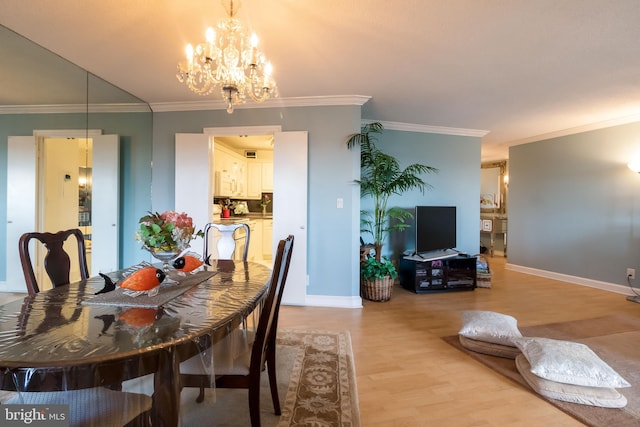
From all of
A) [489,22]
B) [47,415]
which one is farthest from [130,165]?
[489,22]

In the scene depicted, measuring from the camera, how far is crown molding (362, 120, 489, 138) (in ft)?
15.1

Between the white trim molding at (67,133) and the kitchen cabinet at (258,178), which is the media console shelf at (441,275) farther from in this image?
the white trim molding at (67,133)

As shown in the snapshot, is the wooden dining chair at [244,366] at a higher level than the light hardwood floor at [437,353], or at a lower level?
higher

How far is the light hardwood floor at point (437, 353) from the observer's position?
167 cm

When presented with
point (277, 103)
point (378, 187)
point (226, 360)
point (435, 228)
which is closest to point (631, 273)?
point (435, 228)

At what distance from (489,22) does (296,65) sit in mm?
1527

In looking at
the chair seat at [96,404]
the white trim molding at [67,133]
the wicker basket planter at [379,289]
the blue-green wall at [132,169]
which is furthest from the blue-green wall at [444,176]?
the chair seat at [96,404]

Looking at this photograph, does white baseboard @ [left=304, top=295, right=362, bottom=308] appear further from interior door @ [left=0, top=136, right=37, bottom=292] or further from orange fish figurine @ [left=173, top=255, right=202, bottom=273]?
interior door @ [left=0, top=136, right=37, bottom=292]

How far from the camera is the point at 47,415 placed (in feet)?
2.99

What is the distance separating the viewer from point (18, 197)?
3037mm

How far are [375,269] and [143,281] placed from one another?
2.87m

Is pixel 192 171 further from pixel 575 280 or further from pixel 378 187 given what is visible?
pixel 575 280

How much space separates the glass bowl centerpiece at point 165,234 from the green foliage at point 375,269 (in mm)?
2508

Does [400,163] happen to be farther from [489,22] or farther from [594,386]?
[594,386]
